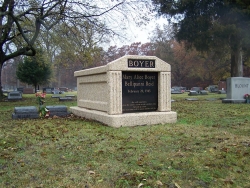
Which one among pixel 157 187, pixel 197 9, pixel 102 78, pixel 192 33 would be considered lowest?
pixel 157 187

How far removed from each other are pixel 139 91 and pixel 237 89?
10499mm

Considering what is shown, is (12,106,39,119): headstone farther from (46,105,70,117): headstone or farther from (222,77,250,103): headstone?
(222,77,250,103): headstone

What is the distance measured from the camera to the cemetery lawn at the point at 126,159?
11.1 feet

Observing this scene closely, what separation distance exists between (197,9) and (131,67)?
1561 centimetres

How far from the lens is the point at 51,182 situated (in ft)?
11.0

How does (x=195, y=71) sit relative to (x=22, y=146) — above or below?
above

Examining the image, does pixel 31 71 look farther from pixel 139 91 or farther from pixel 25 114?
pixel 139 91

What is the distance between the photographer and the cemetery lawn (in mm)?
3389

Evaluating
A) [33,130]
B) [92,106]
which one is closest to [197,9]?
[92,106]

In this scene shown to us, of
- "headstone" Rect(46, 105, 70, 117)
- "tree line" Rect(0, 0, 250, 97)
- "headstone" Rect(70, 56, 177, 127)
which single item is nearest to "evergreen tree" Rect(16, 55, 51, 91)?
"tree line" Rect(0, 0, 250, 97)

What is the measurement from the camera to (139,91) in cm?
799

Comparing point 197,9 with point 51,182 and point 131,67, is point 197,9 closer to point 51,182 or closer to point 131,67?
point 131,67

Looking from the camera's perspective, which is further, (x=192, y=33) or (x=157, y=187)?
(x=192, y=33)

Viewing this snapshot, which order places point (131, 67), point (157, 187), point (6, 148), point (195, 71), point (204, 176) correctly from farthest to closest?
point (195, 71), point (131, 67), point (6, 148), point (204, 176), point (157, 187)
